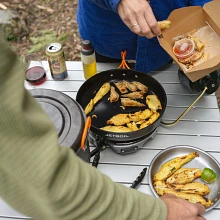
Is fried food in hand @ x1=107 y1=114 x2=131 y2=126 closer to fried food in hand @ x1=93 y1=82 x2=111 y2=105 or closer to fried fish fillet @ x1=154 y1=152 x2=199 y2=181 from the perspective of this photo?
fried food in hand @ x1=93 y1=82 x2=111 y2=105

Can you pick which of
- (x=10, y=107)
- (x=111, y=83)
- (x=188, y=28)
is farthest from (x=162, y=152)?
(x=10, y=107)

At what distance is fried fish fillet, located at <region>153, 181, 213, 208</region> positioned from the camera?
1312mm

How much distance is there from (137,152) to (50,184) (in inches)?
31.7

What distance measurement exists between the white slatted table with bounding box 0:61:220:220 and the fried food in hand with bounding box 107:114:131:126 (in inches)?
5.0

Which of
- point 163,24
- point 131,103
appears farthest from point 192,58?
point 131,103

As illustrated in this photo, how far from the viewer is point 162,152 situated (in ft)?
4.82

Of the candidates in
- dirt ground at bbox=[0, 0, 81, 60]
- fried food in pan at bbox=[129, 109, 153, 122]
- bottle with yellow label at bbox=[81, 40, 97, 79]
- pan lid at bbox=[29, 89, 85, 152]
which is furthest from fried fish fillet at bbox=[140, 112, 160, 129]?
dirt ground at bbox=[0, 0, 81, 60]

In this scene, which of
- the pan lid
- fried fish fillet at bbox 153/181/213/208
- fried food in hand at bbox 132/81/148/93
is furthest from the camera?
fried food in hand at bbox 132/81/148/93

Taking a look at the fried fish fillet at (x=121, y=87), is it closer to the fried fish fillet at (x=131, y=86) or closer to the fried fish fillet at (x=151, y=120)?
the fried fish fillet at (x=131, y=86)

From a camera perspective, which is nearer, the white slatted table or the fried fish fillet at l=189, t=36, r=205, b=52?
the white slatted table

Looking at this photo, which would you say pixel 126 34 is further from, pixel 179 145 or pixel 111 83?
pixel 179 145

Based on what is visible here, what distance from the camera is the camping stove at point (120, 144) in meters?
1.44

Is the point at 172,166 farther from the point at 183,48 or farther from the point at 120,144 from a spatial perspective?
the point at 183,48

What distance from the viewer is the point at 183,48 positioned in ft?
5.24
